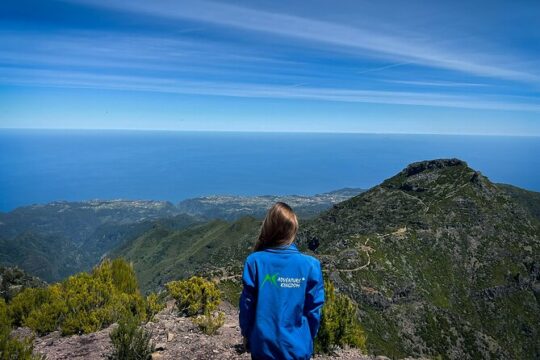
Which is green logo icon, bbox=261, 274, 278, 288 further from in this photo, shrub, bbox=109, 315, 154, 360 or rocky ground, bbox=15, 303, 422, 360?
rocky ground, bbox=15, 303, 422, 360

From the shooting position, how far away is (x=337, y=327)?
9.59 meters

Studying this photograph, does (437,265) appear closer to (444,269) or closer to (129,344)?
(444,269)

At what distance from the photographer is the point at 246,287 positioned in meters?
3.76

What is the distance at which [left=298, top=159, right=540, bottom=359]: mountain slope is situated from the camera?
5372 cm

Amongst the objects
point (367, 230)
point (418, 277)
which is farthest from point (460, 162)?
point (418, 277)

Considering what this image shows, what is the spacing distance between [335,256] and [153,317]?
2166 inches

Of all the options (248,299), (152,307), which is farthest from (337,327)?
(248,299)

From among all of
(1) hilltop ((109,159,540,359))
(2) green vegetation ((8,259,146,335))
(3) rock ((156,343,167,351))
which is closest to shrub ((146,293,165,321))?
(2) green vegetation ((8,259,146,335))

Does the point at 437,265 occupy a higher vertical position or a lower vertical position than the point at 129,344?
lower

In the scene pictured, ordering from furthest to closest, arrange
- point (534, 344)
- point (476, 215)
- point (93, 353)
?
point (476, 215) < point (534, 344) < point (93, 353)

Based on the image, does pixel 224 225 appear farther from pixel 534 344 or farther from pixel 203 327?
pixel 203 327

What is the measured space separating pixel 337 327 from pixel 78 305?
644 centimetres

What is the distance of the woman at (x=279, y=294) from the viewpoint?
367cm

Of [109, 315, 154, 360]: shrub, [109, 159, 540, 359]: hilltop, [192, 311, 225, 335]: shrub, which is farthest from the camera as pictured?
[109, 159, 540, 359]: hilltop
